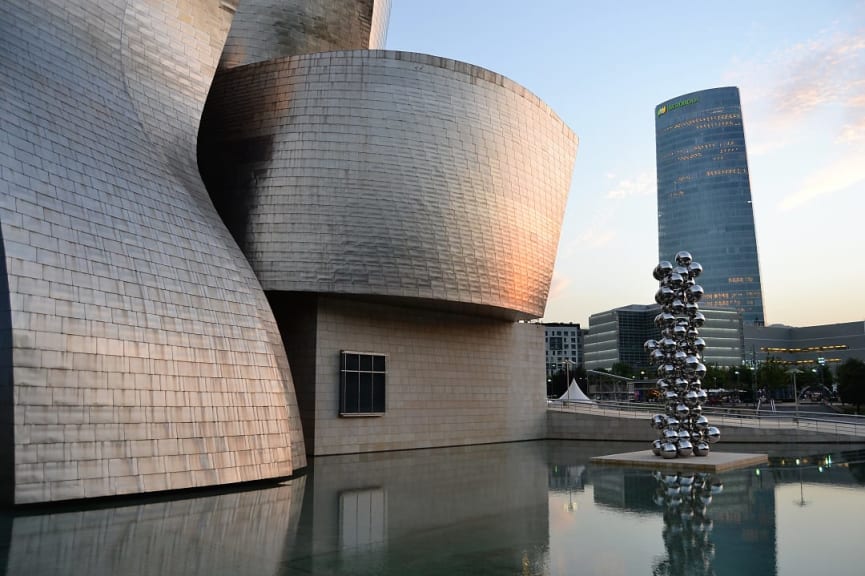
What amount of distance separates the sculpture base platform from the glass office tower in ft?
430

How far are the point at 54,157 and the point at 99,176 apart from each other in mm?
884

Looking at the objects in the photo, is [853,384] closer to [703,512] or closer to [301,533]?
[703,512]

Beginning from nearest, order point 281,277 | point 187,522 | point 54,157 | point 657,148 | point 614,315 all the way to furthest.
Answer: point 187,522 → point 54,157 → point 281,277 → point 614,315 → point 657,148

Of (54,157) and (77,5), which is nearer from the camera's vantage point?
(54,157)

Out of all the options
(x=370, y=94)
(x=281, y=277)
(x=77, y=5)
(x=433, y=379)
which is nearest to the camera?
(x=77, y=5)

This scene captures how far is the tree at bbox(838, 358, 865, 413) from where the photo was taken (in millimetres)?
53500

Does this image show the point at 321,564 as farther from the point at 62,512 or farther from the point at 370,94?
the point at 370,94

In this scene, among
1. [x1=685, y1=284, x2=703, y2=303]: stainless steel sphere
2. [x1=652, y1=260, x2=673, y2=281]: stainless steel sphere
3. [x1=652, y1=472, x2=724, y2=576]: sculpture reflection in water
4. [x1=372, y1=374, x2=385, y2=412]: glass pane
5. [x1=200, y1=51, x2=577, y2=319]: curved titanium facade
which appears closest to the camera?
[x1=652, y1=472, x2=724, y2=576]: sculpture reflection in water

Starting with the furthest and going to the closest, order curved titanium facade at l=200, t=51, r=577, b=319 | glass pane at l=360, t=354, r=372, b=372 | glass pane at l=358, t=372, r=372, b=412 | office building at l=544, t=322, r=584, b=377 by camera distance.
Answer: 1. office building at l=544, t=322, r=584, b=377
2. glass pane at l=360, t=354, r=372, b=372
3. glass pane at l=358, t=372, r=372, b=412
4. curved titanium facade at l=200, t=51, r=577, b=319

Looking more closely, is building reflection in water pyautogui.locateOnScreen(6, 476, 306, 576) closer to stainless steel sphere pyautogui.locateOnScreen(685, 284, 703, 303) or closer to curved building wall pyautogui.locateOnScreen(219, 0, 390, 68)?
stainless steel sphere pyautogui.locateOnScreen(685, 284, 703, 303)

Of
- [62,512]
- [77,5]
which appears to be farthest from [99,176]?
[62,512]

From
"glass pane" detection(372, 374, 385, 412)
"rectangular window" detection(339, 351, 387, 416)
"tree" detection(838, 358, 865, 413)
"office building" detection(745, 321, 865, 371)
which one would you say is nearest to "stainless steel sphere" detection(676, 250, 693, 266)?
"rectangular window" detection(339, 351, 387, 416)

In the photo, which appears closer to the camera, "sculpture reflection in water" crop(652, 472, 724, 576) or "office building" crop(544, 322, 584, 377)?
"sculpture reflection in water" crop(652, 472, 724, 576)

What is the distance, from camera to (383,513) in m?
10.5
